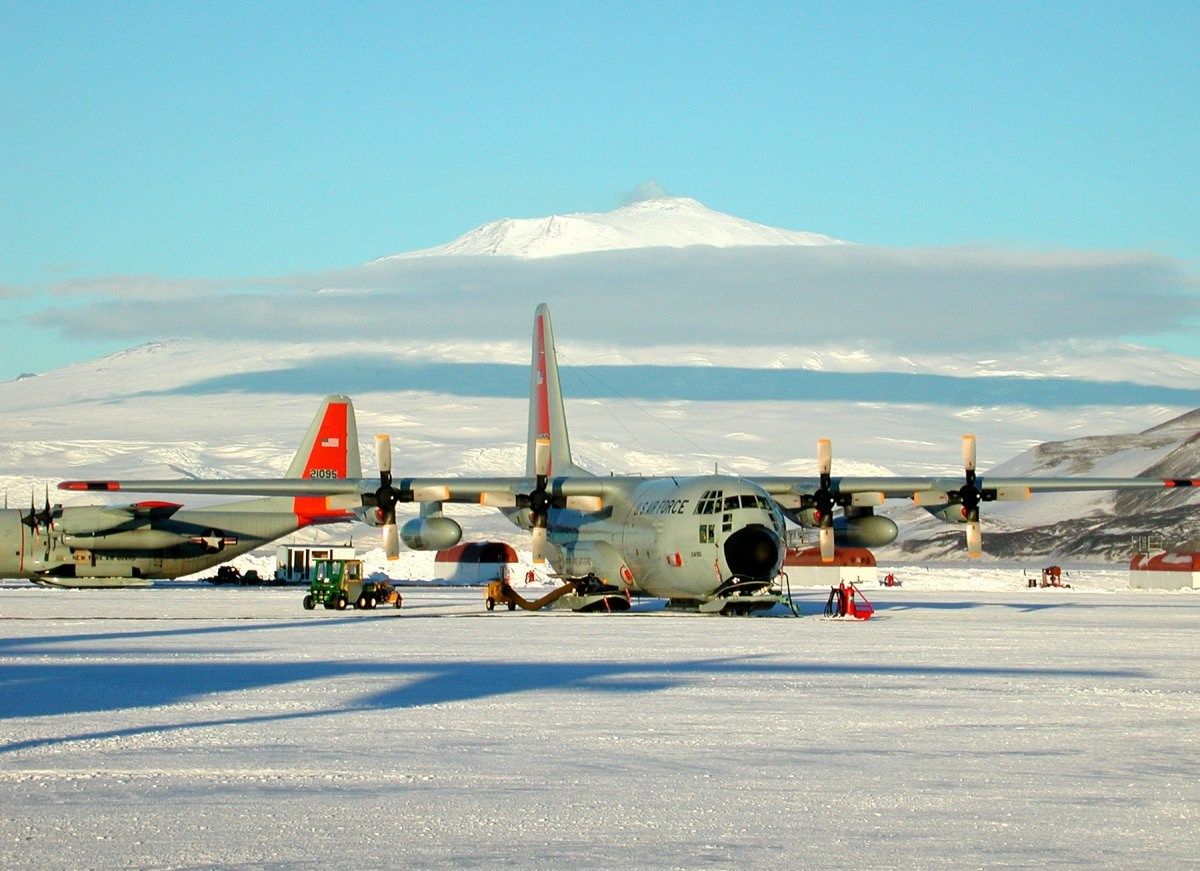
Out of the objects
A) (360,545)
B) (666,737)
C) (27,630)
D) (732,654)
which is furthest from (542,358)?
(360,545)

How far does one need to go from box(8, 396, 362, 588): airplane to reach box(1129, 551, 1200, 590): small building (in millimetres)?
33713

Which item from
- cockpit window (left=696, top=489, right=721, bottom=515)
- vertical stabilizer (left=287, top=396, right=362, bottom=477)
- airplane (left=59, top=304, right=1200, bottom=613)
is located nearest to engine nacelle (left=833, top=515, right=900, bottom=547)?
airplane (left=59, top=304, right=1200, bottom=613)

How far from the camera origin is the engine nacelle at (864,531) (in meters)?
40.8

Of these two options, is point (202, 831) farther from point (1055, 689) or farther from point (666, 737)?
point (1055, 689)

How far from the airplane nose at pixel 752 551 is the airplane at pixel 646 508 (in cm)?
66

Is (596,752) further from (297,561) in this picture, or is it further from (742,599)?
(297,561)

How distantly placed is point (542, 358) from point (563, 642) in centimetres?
2061

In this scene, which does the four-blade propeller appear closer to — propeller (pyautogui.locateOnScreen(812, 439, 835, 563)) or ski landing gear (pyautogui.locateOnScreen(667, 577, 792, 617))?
ski landing gear (pyautogui.locateOnScreen(667, 577, 792, 617))

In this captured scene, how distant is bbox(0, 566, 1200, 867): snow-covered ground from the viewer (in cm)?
986

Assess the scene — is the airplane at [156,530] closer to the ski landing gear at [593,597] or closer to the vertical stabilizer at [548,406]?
the vertical stabilizer at [548,406]

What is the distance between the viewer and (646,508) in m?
39.5

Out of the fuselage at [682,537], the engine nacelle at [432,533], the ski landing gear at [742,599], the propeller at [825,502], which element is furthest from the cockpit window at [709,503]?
the engine nacelle at [432,533]

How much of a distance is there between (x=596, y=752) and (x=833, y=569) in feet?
202

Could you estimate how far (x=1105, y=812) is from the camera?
11047 mm
